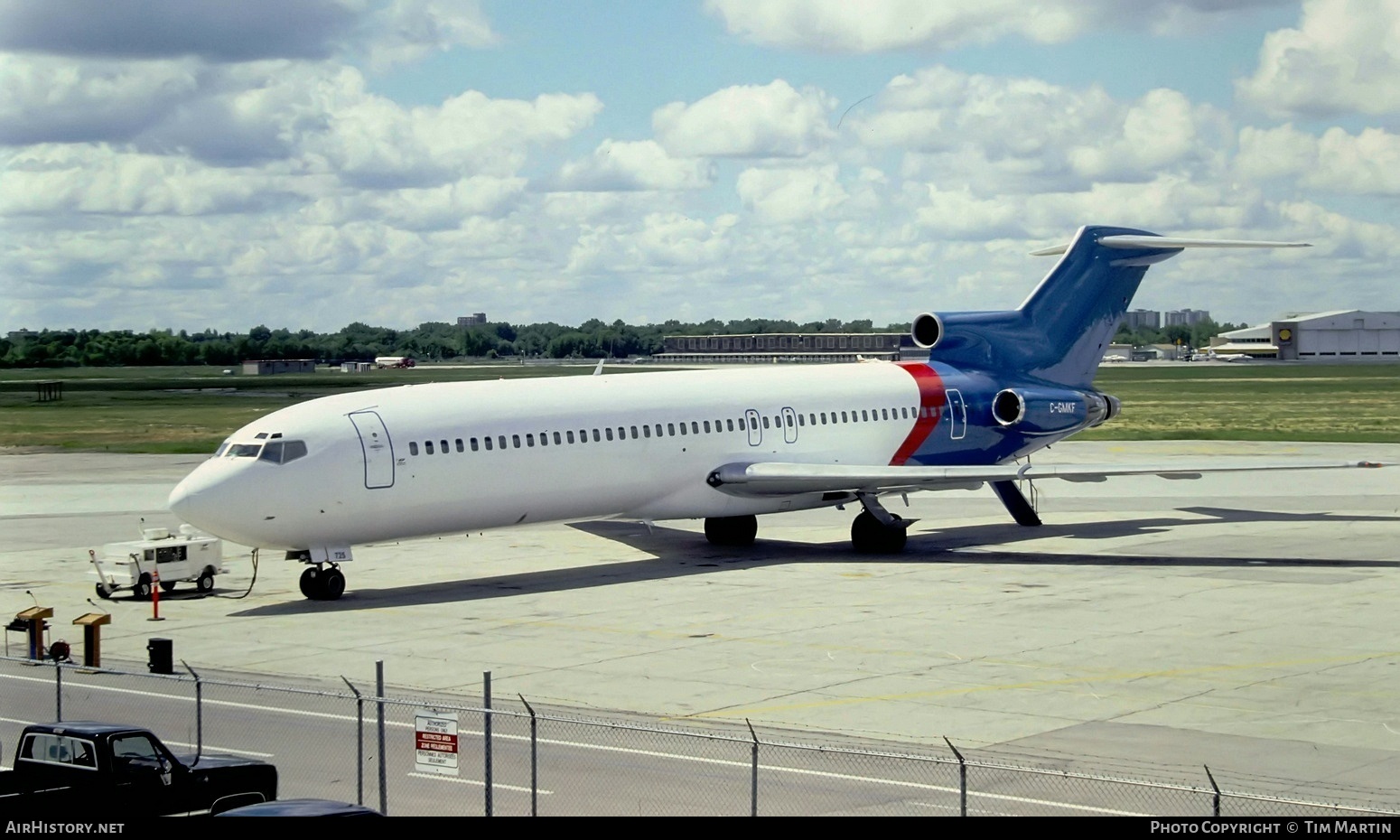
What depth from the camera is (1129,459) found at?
200 ft

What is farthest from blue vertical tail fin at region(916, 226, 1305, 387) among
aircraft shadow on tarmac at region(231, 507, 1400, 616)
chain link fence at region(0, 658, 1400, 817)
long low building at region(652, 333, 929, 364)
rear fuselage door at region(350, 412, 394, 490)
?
long low building at region(652, 333, 929, 364)

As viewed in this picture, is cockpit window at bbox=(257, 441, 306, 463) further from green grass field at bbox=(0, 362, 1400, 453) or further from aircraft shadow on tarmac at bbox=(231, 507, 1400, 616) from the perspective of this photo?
green grass field at bbox=(0, 362, 1400, 453)

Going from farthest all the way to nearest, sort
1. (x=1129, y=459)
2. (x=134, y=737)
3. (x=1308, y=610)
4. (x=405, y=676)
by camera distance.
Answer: (x=1129, y=459), (x=1308, y=610), (x=405, y=676), (x=134, y=737)

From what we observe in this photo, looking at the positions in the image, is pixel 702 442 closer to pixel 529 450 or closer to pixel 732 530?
pixel 732 530

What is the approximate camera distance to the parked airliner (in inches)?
1233

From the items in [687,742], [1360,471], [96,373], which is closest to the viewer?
[687,742]

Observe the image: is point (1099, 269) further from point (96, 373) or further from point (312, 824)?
point (96, 373)

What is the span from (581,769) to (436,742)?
8.61 ft

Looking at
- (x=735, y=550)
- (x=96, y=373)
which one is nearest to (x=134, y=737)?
(x=735, y=550)

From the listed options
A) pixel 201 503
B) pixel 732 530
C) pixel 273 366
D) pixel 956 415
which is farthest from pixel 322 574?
pixel 273 366

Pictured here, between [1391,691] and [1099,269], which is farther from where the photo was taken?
[1099,269]

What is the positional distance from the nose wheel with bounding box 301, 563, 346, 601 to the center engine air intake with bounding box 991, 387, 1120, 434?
1773 centimetres

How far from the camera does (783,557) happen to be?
124 feet

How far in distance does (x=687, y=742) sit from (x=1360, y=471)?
42943mm
